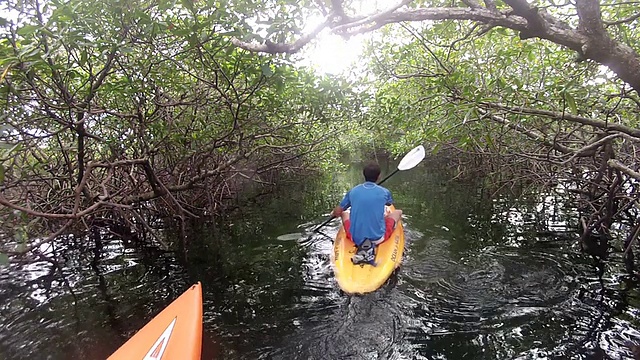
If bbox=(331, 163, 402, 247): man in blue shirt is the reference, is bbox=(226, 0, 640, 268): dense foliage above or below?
above

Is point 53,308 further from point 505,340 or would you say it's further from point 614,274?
point 614,274

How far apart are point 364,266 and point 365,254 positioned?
0.49 feet

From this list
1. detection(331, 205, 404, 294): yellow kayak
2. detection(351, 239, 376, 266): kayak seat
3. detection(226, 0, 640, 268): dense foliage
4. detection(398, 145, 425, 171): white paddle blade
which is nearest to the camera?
detection(226, 0, 640, 268): dense foliage

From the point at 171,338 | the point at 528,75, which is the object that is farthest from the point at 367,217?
the point at 528,75

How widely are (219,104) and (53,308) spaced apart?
3.14 metres

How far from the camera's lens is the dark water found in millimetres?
3361

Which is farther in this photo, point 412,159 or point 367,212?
point 412,159

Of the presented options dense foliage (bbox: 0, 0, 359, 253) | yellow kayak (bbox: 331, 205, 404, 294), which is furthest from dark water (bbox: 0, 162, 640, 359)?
dense foliage (bbox: 0, 0, 359, 253)

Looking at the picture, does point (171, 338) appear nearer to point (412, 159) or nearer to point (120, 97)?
point (120, 97)

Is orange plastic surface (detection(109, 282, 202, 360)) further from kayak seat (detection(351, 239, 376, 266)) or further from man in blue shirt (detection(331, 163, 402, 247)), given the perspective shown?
man in blue shirt (detection(331, 163, 402, 247))

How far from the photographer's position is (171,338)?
9.02ft

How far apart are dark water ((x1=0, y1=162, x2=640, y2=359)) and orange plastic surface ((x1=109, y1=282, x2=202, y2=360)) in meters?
0.55

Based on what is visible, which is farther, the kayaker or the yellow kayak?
the kayaker

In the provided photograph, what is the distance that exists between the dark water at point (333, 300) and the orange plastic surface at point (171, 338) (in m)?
0.55
